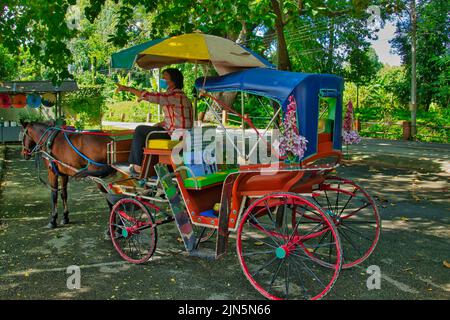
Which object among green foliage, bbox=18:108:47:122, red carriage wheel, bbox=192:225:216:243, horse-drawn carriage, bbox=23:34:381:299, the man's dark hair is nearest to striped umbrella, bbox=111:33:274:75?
horse-drawn carriage, bbox=23:34:381:299

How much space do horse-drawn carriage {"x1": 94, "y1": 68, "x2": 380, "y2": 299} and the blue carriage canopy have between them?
1cm

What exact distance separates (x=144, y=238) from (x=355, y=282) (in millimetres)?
3195

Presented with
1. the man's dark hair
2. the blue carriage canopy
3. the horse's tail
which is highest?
the man's dark hair

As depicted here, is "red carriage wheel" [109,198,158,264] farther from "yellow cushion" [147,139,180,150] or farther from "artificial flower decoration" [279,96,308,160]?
"artificial flower decoration" [279,96,308,160]

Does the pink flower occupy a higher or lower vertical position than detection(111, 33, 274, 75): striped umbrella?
lower

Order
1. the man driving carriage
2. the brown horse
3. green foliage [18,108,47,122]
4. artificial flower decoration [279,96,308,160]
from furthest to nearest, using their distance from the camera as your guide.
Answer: green foliage [18,108,47,122] < the brown horse < the man driving carriage < artificial flower decoration [279,96,308,160]

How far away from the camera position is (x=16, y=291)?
196 inches

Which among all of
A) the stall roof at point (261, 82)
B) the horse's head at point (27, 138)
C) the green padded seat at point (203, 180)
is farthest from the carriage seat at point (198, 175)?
the horse's head at point (27, 138)

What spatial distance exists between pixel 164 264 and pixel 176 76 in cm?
243

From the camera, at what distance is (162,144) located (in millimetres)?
5719

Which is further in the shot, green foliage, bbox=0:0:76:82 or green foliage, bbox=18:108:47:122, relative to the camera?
green foliage, bbox=18:108:47:122

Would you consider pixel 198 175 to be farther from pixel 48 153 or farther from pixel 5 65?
pixel 5 65

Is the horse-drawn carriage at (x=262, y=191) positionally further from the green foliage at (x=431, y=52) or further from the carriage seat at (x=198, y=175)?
the green foliage at (x=431, y=52)

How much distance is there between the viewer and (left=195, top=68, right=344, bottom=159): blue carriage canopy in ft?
15.1
